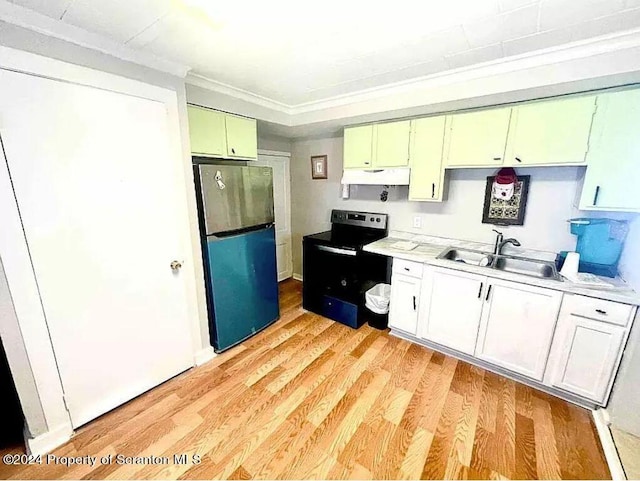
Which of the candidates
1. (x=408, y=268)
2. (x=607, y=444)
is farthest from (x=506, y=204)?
(x=607, y=444)

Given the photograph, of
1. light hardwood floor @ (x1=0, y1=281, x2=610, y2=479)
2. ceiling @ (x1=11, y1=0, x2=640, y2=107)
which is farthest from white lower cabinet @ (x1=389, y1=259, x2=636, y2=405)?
ceiling @ (x1=11, y1=0, x2=640, y2=107)

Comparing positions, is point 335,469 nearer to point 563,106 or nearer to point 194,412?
point 194,412

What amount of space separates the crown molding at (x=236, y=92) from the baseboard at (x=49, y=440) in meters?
2.43

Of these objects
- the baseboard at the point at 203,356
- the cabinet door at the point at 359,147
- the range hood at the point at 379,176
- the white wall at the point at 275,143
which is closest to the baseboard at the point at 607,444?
the range hood at the point at 379,176

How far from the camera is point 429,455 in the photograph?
1509mm

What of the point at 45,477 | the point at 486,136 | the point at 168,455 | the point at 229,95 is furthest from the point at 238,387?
the point at 486,136

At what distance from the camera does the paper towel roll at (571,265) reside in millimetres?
1851

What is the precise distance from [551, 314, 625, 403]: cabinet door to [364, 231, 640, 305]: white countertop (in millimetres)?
197

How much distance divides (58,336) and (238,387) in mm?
1165

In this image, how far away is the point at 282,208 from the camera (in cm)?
396

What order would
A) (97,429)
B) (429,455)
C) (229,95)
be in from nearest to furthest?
1. (429,455)
2. (97,429)
3. (229,95)

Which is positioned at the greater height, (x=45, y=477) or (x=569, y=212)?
(x=569, y=212)

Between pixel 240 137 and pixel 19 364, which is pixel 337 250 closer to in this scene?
pixel 240 137

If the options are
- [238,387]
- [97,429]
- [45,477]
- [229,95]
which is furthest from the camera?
[229,95]
